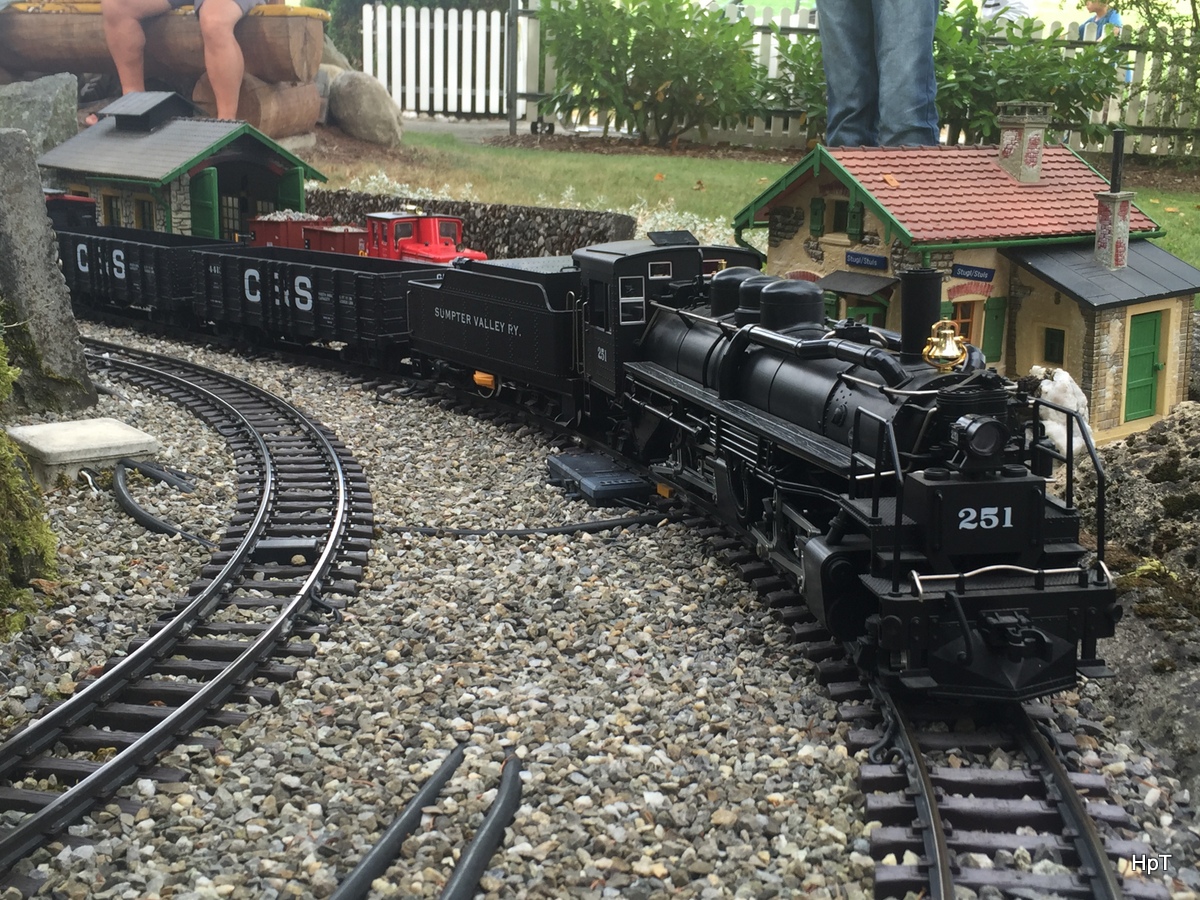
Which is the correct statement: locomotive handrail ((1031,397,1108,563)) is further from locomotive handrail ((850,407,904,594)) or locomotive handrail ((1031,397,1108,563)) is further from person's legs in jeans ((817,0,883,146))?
person's legs in jeans ((817,0,883,146))

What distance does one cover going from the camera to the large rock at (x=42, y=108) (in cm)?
3412

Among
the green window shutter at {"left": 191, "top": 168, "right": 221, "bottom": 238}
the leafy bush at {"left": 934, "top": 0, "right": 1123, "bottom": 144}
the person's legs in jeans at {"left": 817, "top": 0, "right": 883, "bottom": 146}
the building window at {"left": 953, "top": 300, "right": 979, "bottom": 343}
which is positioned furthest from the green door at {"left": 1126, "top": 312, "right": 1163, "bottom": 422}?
the green window shutter at {"left": 191, "top": 168, "right": 221, "bottom": 238}

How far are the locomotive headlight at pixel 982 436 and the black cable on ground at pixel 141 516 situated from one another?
22.9 feet

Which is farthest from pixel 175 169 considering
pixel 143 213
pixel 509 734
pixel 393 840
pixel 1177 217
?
pixel 393 840

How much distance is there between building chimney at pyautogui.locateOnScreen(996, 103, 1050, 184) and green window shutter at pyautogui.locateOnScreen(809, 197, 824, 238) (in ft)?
8.76

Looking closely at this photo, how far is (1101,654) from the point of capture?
30.6 feet

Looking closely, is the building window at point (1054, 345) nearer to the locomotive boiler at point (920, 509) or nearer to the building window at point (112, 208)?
the locomotive boiler at point (920, 509)

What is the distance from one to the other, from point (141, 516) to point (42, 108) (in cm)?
2722

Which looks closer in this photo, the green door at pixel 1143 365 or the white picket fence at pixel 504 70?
the green door at pixel 1143 365

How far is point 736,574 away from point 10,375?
7183 mm

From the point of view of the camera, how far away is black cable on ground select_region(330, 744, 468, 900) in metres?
6.12

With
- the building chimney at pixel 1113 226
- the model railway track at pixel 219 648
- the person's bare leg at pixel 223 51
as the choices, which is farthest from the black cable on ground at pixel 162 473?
the person's bare leg at pixel 223 51

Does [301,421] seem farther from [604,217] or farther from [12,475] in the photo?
[604,217]

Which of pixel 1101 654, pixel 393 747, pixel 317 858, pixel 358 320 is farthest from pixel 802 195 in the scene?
pixel 317 858
